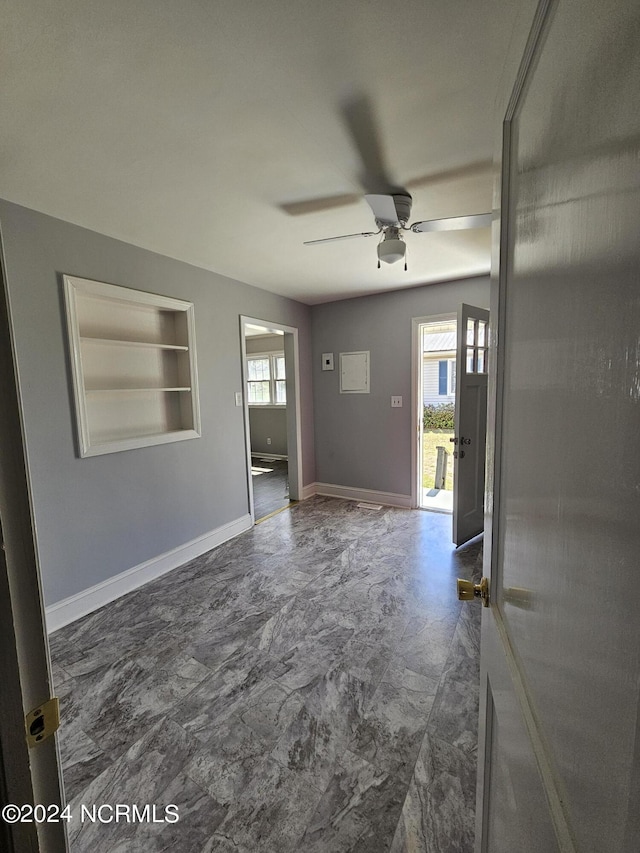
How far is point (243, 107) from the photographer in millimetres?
1372

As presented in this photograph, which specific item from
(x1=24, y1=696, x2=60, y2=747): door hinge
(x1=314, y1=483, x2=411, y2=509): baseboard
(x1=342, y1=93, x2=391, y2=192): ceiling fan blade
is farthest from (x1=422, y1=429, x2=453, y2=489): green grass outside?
(x1=24, y1=696, x2=60, y2=747): door hinge

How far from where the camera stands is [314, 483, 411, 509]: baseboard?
14.0 ft

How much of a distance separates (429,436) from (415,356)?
332 centimetres

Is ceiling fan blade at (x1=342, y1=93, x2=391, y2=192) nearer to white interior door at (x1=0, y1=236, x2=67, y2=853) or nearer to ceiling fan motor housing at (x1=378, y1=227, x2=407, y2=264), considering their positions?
ceiling fan motor housing at (x1=378, y1=227, x2=407, y2=264)

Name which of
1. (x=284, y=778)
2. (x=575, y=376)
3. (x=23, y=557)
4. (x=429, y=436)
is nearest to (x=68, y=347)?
(x=23, y=557)

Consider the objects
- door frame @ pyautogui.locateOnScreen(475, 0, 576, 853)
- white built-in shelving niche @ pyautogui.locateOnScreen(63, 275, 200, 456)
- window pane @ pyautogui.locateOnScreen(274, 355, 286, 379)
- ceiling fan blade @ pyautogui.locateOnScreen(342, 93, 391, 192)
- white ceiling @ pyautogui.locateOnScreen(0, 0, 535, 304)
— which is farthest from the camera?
window pane @ pyautogui.locateOnScreen(274, 355, 286, 379)

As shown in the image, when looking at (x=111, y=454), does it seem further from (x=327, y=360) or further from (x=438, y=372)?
(x=438, y=372)

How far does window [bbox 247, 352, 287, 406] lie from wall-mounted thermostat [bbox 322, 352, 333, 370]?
2.22 m

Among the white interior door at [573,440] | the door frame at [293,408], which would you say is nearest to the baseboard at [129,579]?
the door frame at [293,408]

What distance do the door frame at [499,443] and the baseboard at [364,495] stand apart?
3.38m

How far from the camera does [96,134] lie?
1475 mm

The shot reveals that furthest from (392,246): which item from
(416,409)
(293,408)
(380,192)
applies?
(293,408)

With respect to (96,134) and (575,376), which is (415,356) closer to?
(96,134)

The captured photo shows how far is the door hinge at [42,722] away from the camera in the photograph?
1.82ft
